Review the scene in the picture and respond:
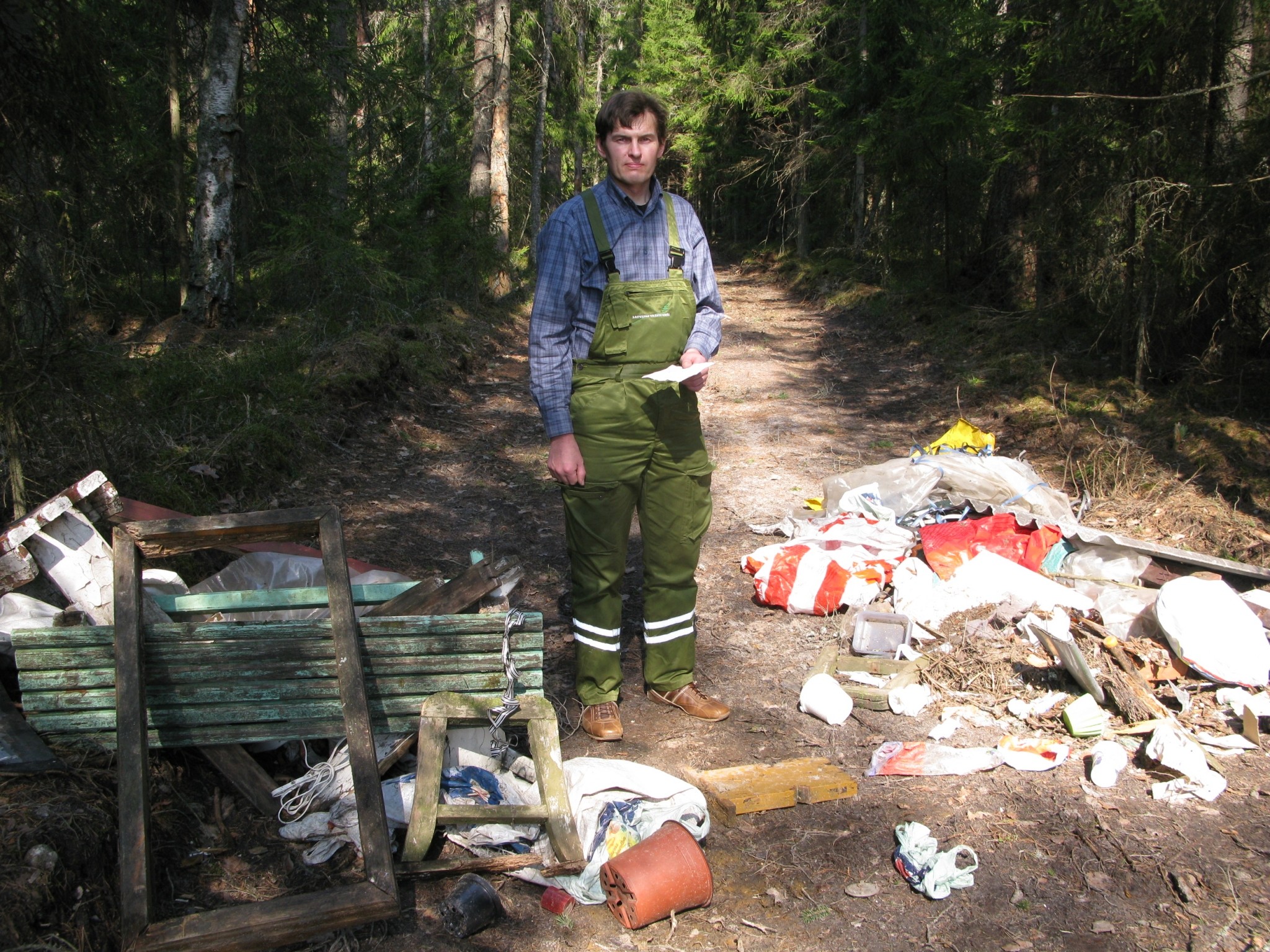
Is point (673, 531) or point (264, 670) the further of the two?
point (673, 531)

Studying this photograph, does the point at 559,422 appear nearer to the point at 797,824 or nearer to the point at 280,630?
the point at 280,630

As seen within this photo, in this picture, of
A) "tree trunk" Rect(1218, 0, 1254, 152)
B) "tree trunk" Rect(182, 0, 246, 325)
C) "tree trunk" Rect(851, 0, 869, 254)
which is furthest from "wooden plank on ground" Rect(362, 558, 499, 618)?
"tree trunk" Rect(851, 0, 869, 254)

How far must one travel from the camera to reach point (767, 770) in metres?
3.29

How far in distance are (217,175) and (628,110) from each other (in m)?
7.79

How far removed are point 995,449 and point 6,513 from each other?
715 centimetres

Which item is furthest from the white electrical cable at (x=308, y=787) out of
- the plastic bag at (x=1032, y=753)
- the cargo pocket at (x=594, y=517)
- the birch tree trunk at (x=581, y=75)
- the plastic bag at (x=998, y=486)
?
the birch tree trunk at (x=581, y=75)

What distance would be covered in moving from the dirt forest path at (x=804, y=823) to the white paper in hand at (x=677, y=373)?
148 cm

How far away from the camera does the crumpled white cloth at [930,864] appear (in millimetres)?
2713

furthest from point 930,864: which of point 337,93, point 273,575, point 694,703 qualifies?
point 337,93

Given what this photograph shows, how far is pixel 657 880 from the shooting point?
2564 mm

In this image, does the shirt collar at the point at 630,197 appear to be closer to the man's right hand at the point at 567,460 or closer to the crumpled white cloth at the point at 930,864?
the man's right hand at the point at 567,460

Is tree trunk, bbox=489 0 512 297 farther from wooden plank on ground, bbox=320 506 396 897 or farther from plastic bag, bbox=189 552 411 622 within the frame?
wooden plank on ground, bbox=320 506 396 897

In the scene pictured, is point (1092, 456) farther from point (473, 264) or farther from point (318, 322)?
point (473, 264)

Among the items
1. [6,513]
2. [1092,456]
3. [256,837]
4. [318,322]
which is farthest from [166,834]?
[318,322]
